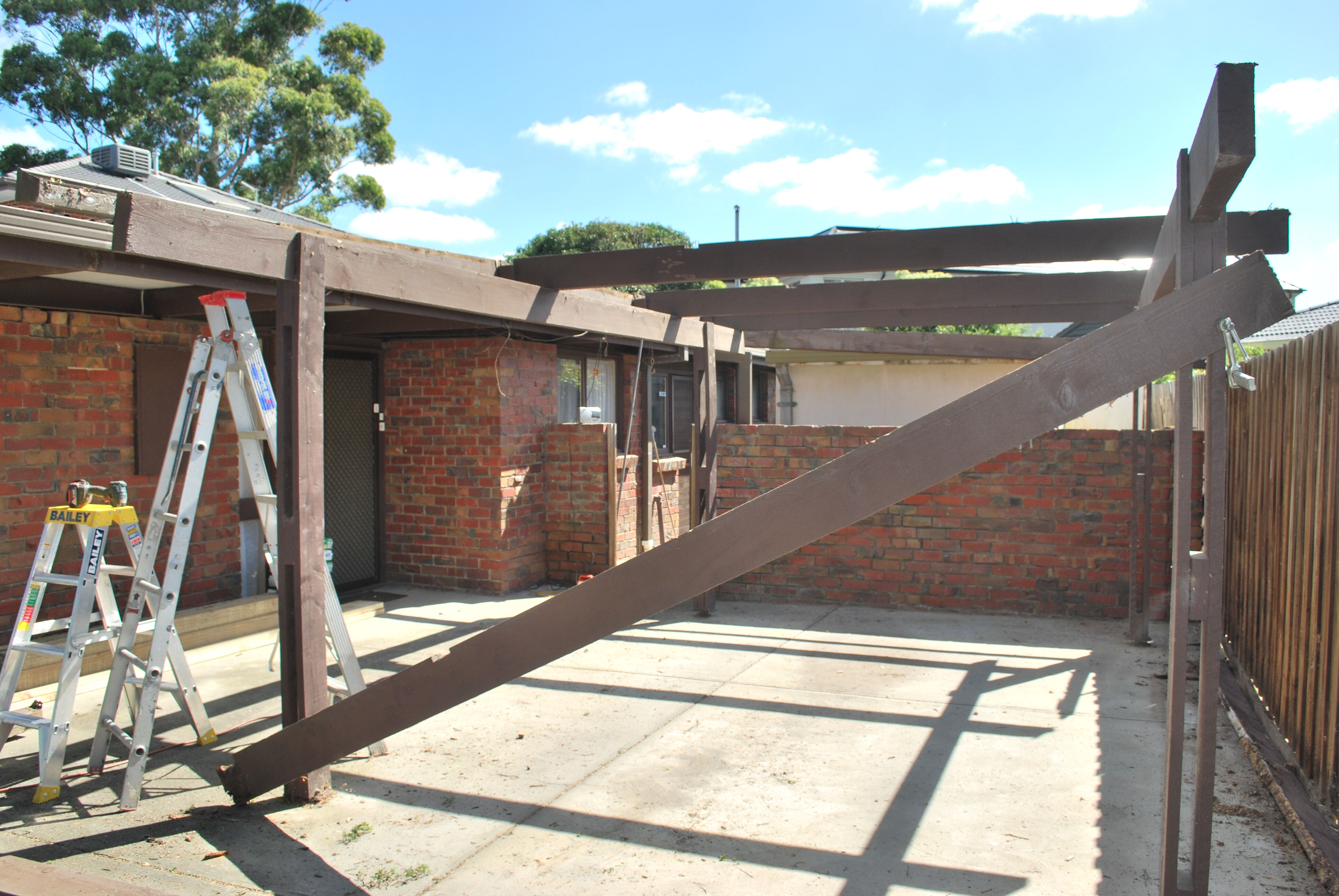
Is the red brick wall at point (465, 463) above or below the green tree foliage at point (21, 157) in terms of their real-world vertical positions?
below

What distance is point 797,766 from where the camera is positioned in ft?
13.1

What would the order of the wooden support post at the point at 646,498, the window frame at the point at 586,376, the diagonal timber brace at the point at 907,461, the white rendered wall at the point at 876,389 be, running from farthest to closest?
the white rendered wall at the point at 876,389 → the window frame at the point at 586,376 → the wooden support post at the point at 646,498 → the diagonal timber brace at the point at 907,461

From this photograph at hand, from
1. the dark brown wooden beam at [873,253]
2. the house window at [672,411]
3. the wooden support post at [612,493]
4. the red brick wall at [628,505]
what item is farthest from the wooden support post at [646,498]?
the dark brown wooden beam at [873,253]

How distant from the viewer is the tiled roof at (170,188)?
6.90m

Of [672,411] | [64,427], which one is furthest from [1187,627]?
[672,411]

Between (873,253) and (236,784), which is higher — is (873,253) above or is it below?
above

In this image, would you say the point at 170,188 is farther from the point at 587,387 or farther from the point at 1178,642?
the point at 1178,642

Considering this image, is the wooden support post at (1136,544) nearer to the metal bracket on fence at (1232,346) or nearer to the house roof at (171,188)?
the metal bracket on fence at (1232,346)

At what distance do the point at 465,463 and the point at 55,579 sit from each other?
4.01 meters

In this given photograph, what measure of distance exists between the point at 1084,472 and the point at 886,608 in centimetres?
190

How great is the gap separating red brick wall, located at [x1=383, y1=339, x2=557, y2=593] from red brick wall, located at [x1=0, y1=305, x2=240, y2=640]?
1957 mm

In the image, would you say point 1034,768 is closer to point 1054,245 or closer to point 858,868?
point 858,868

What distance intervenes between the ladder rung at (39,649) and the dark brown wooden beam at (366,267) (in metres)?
1.77

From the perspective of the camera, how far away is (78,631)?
3830 mm
